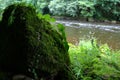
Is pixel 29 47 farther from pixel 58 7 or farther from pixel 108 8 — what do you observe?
pixel 108 8

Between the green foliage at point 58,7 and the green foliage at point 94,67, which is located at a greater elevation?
the green foliage at point 94,67

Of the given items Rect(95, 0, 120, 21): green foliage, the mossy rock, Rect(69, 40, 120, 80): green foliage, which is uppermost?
the mossy rock

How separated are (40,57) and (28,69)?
18 cm

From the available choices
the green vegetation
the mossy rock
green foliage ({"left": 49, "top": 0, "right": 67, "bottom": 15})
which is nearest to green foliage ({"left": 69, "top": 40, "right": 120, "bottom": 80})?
the mossy rock

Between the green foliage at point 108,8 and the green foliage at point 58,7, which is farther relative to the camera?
the green foliage at point 58,7

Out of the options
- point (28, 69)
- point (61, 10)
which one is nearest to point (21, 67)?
point (28, 69)

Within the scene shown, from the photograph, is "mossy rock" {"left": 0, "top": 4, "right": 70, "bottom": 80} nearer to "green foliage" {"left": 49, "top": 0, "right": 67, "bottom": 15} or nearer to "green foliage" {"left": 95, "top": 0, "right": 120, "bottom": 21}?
"green foliage" {"left": 95, "top": 0, "right": 120, "bottom": 21}

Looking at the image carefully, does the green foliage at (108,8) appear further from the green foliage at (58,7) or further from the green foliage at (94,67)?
the green foliage at (94,67)

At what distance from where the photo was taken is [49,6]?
24047mm

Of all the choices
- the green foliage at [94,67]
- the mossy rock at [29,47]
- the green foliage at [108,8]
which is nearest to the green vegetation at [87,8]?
the green foliage at [108,8]

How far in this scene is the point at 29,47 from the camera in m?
2.67

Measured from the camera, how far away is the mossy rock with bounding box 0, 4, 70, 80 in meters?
2.68

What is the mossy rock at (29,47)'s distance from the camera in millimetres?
2675

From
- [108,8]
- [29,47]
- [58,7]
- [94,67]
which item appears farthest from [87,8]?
[29,47]
